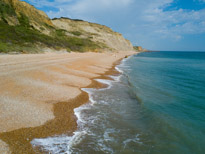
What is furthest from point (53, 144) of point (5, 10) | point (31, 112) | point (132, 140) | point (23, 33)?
point (5, 10)

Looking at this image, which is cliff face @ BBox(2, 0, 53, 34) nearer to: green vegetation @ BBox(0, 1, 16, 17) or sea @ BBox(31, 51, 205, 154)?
green vegetation @ BBox(0, 1, 16, 17)

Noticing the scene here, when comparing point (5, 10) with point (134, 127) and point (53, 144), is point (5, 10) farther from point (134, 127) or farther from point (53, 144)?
point (134, 127)

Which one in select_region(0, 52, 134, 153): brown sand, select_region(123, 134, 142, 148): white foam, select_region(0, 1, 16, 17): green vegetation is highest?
select_region(0, 1, 16, 17): green vegetation

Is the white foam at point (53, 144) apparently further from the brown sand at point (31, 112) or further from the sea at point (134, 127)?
the brown sand at point (31, 112)

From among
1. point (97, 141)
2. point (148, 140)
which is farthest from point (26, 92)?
point (148, 140)

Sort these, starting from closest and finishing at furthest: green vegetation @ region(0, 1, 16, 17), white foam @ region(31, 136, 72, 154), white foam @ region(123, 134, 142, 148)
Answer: white foam @ region(31, 136, 72, 154)
white foam @ region(123, 134, 142, 148)
green vegetation @ region(0, 1, 16, 17)

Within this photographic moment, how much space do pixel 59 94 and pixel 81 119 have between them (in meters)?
2.85

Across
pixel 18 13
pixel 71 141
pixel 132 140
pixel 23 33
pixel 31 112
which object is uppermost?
pixel 18 13

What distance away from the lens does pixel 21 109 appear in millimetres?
6336

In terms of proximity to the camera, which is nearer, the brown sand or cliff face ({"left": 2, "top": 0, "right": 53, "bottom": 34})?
the brown sand

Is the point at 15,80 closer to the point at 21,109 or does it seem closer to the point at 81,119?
the point at 21,109

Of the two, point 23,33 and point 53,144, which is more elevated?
point 23,33

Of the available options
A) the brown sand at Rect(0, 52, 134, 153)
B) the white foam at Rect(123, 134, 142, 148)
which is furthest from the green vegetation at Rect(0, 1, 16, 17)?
the white foam at Rect(123, 134, 142, 148)

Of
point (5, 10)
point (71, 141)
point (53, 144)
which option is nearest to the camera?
point (53, 144)
